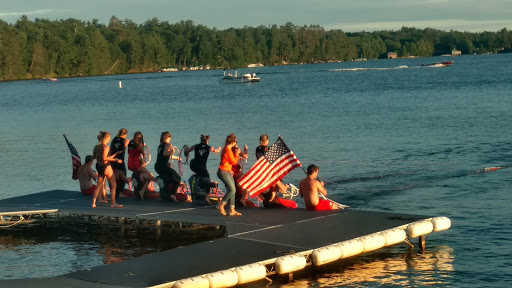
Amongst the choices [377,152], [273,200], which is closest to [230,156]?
[273,200]

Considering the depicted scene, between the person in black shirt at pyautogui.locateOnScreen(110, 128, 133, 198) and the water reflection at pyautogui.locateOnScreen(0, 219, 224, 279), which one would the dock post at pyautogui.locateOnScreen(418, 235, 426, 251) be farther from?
the person in black shirt at pyautogui.locateOnScreen(110, 128, 133, 198)

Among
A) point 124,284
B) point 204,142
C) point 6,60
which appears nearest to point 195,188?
point 204,142

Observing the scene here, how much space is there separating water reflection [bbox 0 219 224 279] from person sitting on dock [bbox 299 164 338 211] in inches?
77.6

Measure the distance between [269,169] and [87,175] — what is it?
226 inches

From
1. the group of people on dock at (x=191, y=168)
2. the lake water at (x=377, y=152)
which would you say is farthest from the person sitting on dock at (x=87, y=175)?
the lake water at (x=377, y=152)

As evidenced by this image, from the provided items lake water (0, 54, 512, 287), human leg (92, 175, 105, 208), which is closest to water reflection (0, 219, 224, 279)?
lake water (0, 54, 512, 287)

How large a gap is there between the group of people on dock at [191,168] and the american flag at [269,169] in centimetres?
27

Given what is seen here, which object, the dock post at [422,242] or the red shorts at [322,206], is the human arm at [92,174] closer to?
the red shorts at [322,206]

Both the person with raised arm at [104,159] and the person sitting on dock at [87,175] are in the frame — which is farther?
the person sitting on dock at [87,175]

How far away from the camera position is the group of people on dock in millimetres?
17188

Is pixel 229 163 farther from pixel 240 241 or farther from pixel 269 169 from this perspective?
pixel 240 241

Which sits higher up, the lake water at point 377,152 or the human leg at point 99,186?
the human leg at point 99,186

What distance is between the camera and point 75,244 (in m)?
Answer: 18.0

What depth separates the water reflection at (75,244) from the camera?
53.0ft
